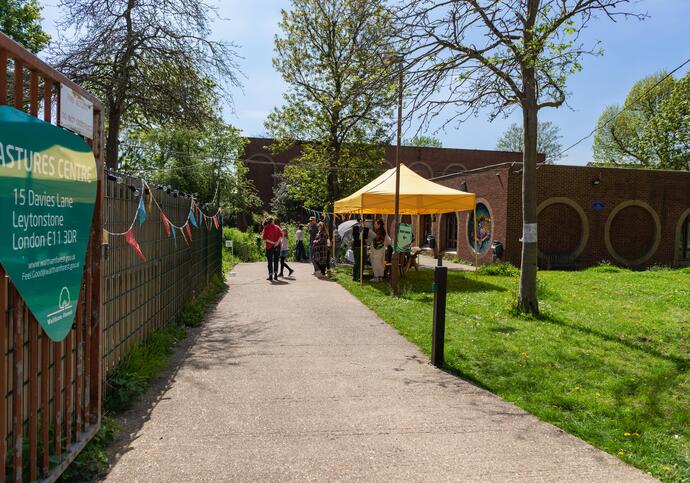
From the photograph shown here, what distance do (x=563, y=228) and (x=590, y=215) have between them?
1246 mm

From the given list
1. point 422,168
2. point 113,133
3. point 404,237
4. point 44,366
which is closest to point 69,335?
point 44,366

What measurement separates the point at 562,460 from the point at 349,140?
2419cm

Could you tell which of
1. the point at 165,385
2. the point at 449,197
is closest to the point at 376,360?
the point at 165,385

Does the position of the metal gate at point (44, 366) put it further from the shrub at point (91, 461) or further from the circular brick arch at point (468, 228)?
the circular brick arch at point (468, 228)

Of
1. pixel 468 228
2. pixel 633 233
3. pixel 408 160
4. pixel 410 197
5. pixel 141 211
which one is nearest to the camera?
pixel 141 211

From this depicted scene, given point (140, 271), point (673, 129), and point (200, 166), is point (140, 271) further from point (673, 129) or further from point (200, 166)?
point (673, 129)

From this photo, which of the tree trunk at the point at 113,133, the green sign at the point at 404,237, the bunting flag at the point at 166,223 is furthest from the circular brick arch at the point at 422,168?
the bunting flag at the point at 166,223

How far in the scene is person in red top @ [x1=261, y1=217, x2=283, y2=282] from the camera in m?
15.0

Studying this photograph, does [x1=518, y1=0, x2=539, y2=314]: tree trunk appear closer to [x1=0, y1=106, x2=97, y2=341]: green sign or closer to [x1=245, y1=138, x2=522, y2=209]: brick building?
[x1=0, y1=106, x2=97, y2=341]: green sign

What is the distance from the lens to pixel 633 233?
74.1 feet

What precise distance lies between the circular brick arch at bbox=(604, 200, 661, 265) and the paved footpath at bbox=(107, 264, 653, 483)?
18.4 m

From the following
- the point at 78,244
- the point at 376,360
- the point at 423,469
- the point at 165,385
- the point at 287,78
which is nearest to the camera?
the point at 78,244

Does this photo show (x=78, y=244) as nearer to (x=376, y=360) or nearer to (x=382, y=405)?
(x=382, y=405)

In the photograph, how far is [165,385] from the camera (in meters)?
5.24
